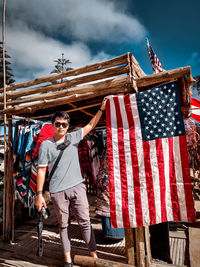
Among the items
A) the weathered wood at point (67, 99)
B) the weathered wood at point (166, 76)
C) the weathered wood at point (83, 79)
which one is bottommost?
the weathered wood at point (67, 99)

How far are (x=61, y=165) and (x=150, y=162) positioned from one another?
1448 mm

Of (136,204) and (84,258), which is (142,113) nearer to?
(136,204)

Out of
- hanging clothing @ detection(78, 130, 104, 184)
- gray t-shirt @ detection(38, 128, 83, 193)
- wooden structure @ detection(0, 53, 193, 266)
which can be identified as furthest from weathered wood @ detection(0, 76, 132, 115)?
hanging clothing @ detection(78, 130, 104, 184)

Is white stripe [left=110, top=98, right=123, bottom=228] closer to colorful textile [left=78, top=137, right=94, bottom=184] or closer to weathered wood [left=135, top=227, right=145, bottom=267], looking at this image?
weathered wood [left=135, top=227, right=145, bottom=267]

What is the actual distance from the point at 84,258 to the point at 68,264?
12.1 inches

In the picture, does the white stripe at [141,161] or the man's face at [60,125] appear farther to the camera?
the man's face at [60,125]

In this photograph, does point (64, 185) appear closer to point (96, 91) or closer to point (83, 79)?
point (96, 91)

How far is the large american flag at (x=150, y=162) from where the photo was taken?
268 centimetres

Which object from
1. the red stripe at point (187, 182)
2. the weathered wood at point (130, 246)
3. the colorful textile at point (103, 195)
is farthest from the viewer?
the colorful textile at point (103, 195)

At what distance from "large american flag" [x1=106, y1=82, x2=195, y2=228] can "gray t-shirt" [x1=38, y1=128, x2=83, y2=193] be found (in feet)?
2.06

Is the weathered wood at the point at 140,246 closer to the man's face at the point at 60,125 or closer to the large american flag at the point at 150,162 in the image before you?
the large american flag at the point at 150,162

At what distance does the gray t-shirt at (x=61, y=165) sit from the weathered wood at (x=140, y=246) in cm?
131

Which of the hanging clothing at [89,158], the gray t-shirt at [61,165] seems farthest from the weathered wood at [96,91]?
the hanging clothing at [89,158]

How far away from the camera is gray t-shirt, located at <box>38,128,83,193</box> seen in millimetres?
2764
